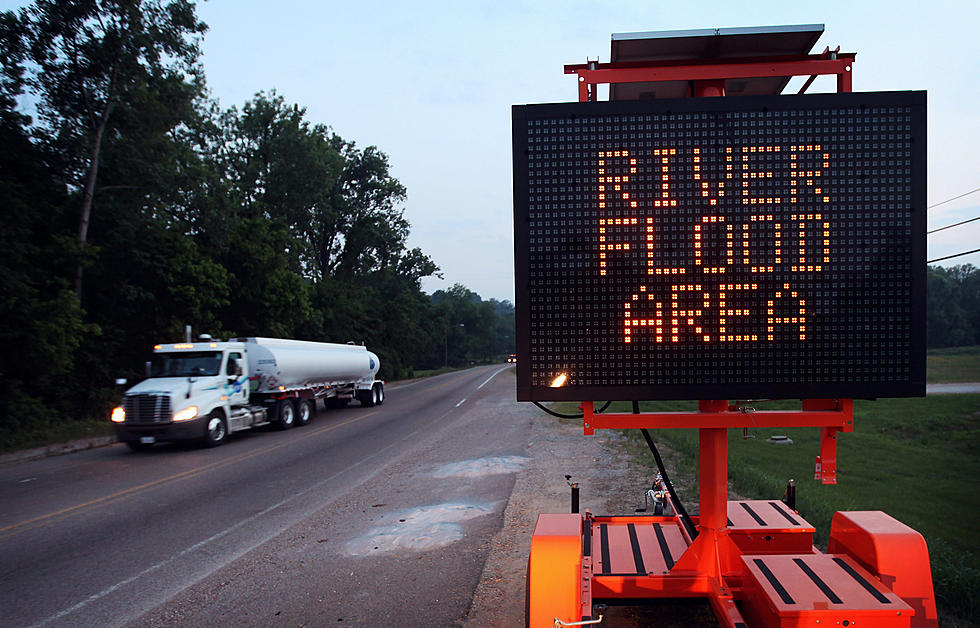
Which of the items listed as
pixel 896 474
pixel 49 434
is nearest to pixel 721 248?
pixel 49 434

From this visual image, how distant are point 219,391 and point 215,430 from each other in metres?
0.99

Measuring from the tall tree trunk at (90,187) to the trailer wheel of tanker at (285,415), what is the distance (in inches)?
322

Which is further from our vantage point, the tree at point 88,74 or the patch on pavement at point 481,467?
the tree at point 88,74

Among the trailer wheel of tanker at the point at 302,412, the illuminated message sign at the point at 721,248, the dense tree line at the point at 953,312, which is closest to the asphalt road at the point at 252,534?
the illuminated message sign at the point at 721,248

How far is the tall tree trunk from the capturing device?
20.9 metres

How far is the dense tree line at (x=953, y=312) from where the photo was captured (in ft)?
299

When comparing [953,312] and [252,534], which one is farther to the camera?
[953,312]

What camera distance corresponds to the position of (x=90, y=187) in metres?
21.5

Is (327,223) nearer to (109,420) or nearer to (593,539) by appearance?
(109,420)

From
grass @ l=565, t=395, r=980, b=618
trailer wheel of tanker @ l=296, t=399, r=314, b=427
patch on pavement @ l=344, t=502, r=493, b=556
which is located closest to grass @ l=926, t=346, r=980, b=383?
grass @ l=565, t=395, r=980, b=618

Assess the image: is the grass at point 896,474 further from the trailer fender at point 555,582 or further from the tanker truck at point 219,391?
the tanker truck at point 219,391

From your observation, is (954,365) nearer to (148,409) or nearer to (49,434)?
(148,409)

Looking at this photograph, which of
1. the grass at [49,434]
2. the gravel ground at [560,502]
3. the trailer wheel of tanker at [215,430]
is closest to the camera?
the gravel ground at [560,502]

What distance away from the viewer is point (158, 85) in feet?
76.3
